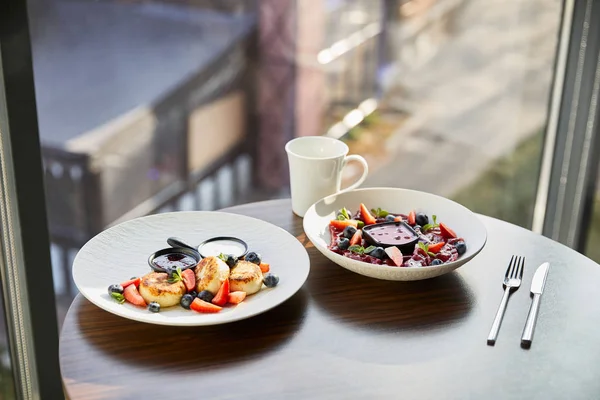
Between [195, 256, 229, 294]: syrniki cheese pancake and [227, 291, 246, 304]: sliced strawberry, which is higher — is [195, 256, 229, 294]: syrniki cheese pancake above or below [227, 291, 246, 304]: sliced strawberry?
above

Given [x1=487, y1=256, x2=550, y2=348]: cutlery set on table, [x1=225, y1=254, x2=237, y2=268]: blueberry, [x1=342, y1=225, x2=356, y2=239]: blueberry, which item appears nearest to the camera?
[x1=487, y1=256, x2=550, y2=348]: cutlery set on table

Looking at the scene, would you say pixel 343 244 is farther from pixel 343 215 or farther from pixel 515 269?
pixel 515 269

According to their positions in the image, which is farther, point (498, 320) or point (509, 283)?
point (509, 283)

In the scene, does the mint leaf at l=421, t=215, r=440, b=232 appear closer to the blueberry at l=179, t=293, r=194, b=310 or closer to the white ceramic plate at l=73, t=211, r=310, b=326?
the white ceramic plate at l=73, t=211, r=310, b=326

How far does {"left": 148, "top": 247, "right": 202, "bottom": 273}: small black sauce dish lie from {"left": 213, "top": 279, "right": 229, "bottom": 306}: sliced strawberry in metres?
0.08

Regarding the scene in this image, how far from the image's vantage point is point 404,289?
3.76ft

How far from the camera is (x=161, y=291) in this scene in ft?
3.37

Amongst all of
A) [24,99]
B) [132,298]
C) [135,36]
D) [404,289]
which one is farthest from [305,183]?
[135,36]

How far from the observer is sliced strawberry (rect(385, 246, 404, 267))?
113cm

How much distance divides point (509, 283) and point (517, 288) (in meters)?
0.02

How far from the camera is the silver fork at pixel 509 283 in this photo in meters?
1.02

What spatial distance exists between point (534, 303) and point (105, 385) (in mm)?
648

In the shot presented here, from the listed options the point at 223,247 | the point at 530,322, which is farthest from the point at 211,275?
the point at 530,322

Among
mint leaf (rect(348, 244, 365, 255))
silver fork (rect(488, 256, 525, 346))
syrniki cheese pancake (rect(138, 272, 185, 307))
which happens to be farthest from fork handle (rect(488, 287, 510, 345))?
syrniki cheese pancake (rect(138, 272, 185, 307))
